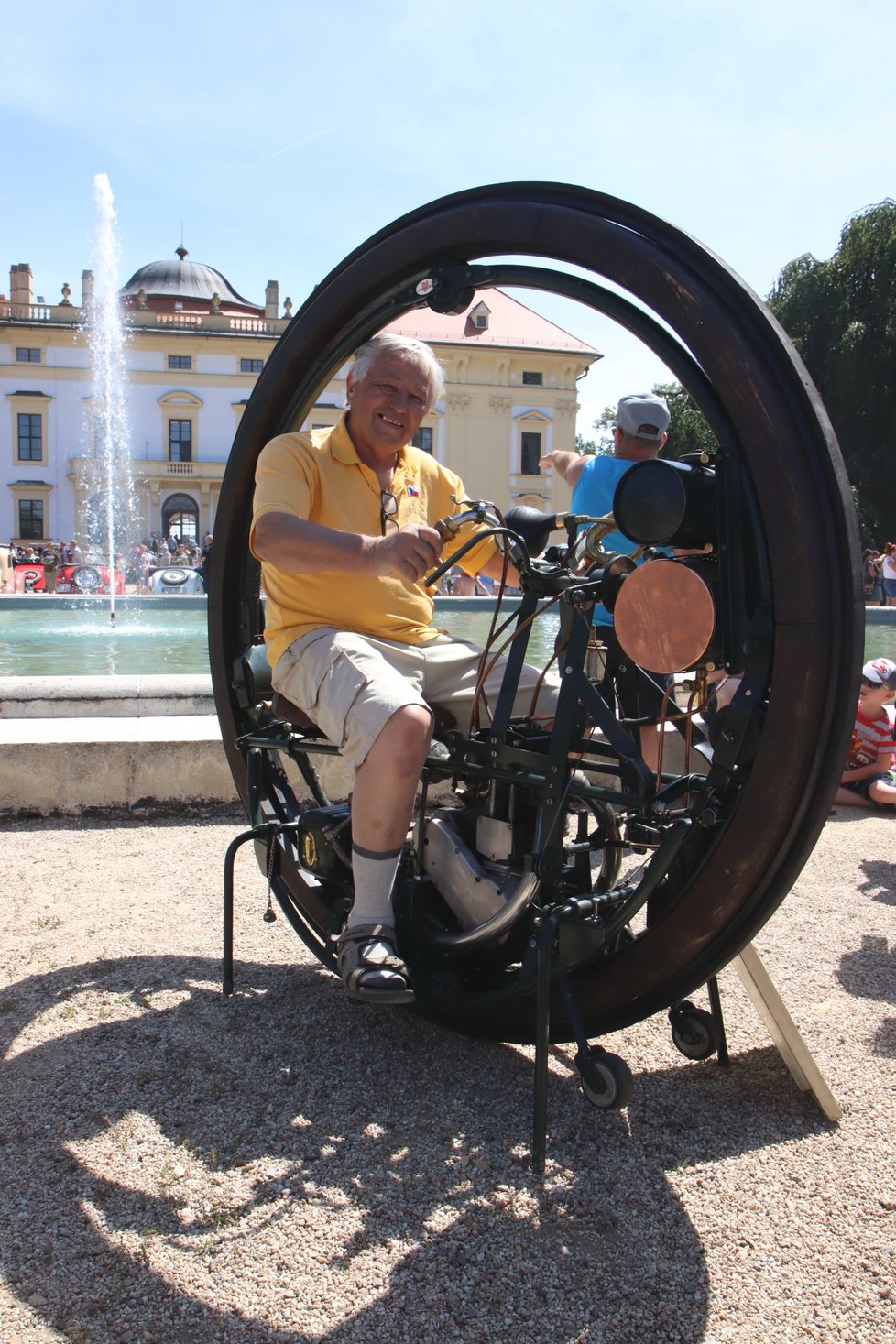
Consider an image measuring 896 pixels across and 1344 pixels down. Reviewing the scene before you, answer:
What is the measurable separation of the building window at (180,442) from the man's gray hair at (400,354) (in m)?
49.4

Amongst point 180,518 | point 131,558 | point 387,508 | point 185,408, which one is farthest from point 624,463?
point 180,518

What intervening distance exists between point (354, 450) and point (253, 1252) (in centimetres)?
187

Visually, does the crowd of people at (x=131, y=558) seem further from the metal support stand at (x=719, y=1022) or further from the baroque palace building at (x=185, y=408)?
the metal support stand at (x=719, y=1022)

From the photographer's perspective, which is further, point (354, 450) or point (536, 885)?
point (354, 450)

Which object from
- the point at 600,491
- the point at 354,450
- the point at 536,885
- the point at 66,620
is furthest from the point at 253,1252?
the point at 66,620

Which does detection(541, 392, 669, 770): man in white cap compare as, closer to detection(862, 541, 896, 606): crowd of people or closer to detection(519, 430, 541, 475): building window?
detection(862, 541, 896, 606): crowd of people

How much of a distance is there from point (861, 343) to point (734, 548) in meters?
32.5

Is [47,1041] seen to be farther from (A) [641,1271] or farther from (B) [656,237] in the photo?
(B) [656,237]

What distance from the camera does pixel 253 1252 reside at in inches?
76.3

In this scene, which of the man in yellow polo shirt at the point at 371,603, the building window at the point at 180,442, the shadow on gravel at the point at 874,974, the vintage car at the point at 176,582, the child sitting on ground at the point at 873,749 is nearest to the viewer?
the man in yellow polo shirt at the point at 371,603

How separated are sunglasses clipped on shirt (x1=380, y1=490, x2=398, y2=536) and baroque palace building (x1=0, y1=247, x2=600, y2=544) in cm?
4393

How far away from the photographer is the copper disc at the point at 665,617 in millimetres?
1966

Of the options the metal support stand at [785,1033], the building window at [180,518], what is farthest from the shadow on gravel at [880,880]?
the building window at [180,518]

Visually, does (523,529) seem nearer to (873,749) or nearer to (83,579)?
(873,749)
